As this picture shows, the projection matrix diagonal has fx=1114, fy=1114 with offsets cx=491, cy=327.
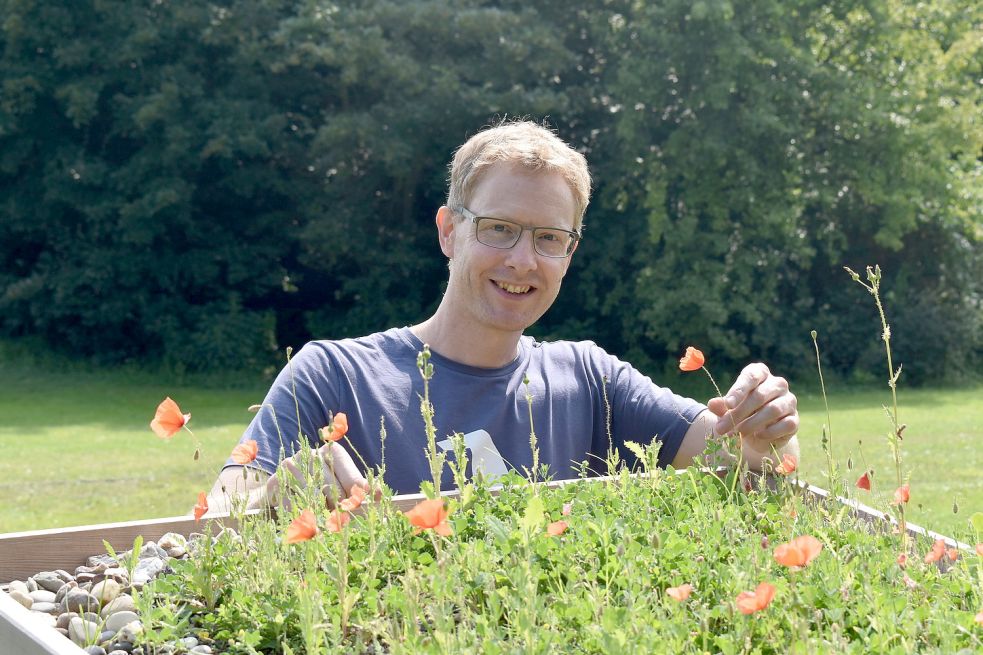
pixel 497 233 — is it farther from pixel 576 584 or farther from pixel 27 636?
pixel 27 636

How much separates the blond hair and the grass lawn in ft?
7.43

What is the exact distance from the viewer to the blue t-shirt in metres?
2.98

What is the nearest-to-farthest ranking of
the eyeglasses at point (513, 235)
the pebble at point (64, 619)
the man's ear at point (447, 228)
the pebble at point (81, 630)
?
the pebble at point (81, 630)
the pebble at point (64, 619)
the eyeglasses at point (513, 235)
the man's ear at point (447, 228)

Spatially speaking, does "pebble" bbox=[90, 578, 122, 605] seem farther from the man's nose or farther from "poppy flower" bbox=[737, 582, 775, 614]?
the man's nose

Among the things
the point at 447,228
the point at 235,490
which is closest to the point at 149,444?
the point at 447,228

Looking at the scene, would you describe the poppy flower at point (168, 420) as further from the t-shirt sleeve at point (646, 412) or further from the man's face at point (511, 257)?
the t-shirt sleeve at point (646, 412)

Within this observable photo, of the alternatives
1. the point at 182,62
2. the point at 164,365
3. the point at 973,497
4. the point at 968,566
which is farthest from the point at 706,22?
the point at 968,566

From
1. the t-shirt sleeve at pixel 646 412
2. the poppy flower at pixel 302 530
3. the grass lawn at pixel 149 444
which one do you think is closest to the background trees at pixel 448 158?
the grass lawn at pixel 149 444

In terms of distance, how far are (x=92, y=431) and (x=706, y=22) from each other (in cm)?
1286

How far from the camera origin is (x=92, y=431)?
14.8m

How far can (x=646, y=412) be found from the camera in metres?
3.27

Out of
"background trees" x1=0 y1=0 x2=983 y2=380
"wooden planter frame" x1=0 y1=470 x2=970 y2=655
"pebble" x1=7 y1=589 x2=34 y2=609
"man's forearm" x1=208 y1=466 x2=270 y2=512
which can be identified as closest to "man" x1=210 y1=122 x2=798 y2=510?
"man's forearm" x1=208 y1=466 x2=270 y2=512

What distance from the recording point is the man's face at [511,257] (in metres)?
3.06

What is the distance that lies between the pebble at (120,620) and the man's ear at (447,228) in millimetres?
1881
